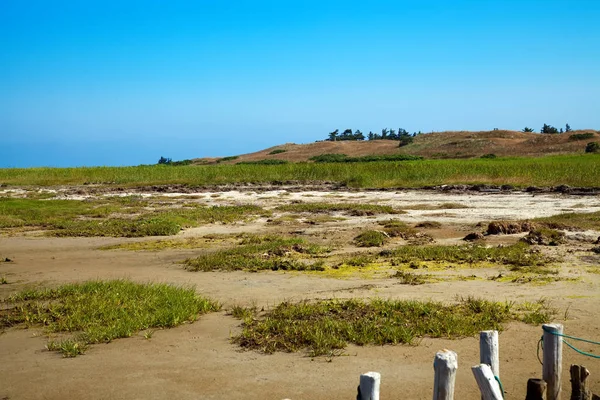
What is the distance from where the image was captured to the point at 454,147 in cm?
6100

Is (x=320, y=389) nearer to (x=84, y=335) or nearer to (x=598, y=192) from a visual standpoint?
(x=84, y=335)

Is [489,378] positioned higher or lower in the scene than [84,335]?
higher

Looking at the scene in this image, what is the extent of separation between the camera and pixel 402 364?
19.6 ft

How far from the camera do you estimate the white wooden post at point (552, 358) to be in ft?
14.6

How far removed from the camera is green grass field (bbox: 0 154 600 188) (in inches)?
1145

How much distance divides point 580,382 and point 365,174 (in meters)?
29.7

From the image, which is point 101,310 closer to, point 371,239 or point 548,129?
point 371,239

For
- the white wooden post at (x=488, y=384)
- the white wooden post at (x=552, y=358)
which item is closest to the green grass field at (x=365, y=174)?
the white wooden post at (x=552, y=358)

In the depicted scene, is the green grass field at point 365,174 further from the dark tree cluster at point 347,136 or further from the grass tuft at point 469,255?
the dark tree cluster at point 347,136

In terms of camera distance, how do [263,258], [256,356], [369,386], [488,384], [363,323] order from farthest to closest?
[263,258]
[363,323]
[256,356]
[488,384]
[369,386]

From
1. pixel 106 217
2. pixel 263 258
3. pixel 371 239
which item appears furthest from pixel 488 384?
pixel 106 217

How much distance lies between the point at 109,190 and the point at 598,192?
24.1 meters

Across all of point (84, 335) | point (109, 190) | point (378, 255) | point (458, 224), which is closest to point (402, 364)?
point (84, 335)

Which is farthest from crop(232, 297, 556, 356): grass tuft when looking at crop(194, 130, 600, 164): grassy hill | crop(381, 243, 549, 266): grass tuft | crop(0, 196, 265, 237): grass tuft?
crop(194, 130, 600, 164): grassy hill
